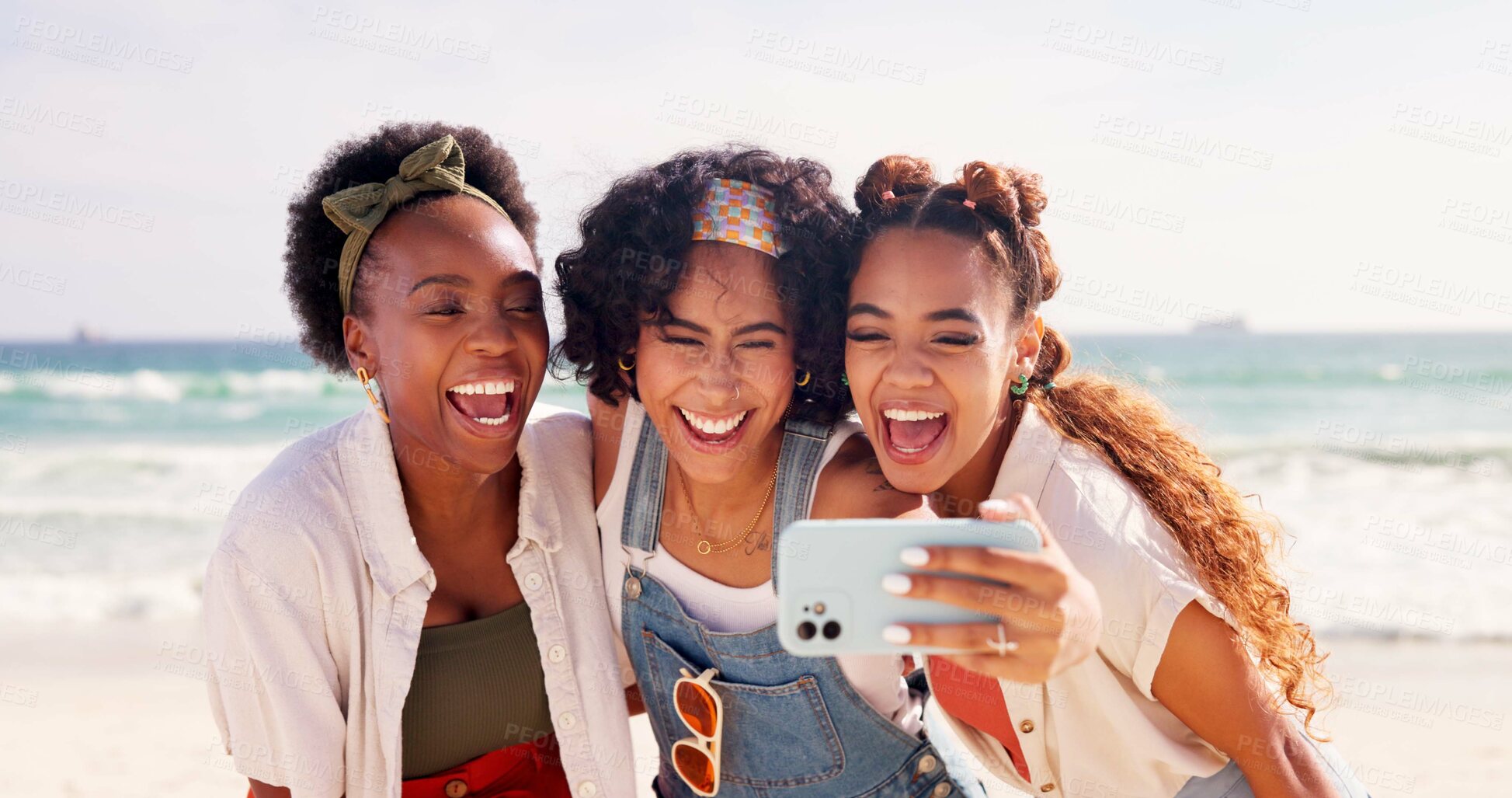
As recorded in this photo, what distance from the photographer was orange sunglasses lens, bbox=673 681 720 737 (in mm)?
2717

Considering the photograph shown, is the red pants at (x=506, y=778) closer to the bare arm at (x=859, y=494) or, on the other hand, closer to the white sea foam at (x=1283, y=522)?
the bare arm at (x=859, y=494)

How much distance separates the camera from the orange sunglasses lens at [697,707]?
107 inches

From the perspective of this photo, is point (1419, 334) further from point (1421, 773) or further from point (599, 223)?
point (599, 223)

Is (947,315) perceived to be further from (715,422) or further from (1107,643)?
(1107,643)

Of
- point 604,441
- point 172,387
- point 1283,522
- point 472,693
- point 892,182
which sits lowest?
point 172,387

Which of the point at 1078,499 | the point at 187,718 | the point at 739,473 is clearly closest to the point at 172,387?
the point at 187,718

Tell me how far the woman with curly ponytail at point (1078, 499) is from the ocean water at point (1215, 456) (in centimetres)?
52

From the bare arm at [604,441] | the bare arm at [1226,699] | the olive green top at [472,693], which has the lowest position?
the olive green top at [472,693]

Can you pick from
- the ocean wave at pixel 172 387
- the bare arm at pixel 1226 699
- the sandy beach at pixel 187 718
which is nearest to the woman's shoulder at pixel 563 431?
the bare arm at pixel 1226 699

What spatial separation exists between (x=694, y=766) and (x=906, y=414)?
109 cm

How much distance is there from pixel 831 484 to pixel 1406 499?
37.2 ft

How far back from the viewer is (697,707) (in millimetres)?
2750

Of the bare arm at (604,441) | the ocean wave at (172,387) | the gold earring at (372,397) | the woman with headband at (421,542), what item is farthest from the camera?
the ocean wave at (172,387)

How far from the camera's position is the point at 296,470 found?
9.08 feet
